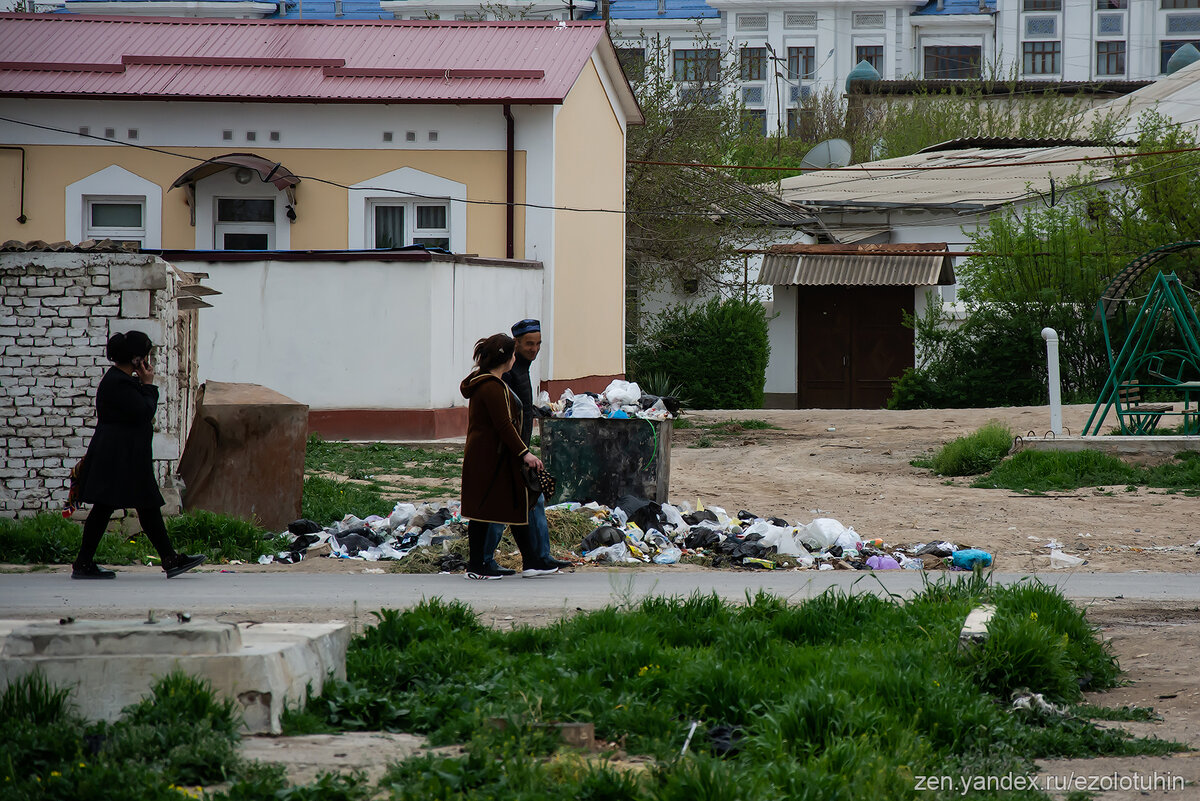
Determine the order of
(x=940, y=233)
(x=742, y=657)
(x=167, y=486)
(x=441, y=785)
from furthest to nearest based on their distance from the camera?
(x=940, y=233), (x=167, y=486), (x=742, y=657), (x=441, y=785)

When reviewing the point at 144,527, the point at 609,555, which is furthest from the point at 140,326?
the point at 609,555

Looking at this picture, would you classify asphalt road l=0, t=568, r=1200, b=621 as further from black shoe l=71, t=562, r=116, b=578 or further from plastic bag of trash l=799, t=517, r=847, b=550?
plastic bag of trash l=799, t=517, r=847, b=550

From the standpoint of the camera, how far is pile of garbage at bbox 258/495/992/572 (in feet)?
31.1

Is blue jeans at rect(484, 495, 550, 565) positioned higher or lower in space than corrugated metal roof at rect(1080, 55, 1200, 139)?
lower

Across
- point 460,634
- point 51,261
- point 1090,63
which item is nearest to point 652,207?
point 51,261

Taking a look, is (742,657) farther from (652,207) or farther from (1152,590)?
(652,207)

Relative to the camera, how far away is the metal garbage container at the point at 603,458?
10.8 metres

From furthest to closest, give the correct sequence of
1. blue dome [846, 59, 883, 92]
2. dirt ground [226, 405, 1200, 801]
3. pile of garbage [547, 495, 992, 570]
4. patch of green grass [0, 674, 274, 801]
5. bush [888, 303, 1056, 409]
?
blue dome [846, 59, 883, 92], bush [888, 303, 1056, 409], pile of garbage [547, 495, 992, 570], dirt ground [226, 405, 1200, 801], patch of green grass [0, 674, 274, 801]

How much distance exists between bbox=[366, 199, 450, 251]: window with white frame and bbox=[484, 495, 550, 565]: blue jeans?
1288 centimetres

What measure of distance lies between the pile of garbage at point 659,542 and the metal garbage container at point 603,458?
7.6 inches

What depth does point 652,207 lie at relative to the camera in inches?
1181

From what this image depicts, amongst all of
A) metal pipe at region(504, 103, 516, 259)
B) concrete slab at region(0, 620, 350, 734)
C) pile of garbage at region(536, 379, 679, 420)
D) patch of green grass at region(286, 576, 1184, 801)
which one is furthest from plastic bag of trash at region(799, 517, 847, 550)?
metal pipe at region(504, 103, 516, 259)

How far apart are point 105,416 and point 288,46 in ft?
50.3

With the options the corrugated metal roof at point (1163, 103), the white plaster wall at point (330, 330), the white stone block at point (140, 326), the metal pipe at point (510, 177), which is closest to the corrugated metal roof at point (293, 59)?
the metal pipe at point (510, 177)
